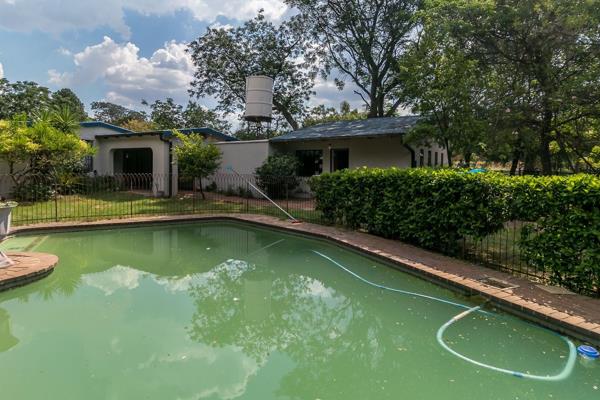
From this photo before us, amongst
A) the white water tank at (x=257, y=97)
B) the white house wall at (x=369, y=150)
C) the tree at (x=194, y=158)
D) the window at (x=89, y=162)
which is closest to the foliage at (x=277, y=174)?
the white house wall at (x=369, y=150)

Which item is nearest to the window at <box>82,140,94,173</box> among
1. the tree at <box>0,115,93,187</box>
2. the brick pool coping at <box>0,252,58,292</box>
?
the tree at <box>0,115,93,187</box>

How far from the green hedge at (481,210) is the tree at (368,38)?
45.0ft

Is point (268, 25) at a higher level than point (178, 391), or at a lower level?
higher

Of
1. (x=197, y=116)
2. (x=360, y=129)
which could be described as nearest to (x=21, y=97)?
(x=197, y=116)

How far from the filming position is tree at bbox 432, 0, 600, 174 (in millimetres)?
11438

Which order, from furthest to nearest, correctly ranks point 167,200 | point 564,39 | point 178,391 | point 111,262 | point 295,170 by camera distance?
point 295,170, point 167,200, point 564,39, point 111,262, point 178,391

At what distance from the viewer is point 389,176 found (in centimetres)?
820

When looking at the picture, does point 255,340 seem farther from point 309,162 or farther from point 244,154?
point 309,162

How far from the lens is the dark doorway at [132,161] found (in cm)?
1959

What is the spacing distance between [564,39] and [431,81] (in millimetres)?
4167

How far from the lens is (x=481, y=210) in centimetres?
612

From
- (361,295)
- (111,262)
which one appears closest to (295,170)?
(111,262)

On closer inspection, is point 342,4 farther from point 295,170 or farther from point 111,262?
point 111,262

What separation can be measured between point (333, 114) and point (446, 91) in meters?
23.6
